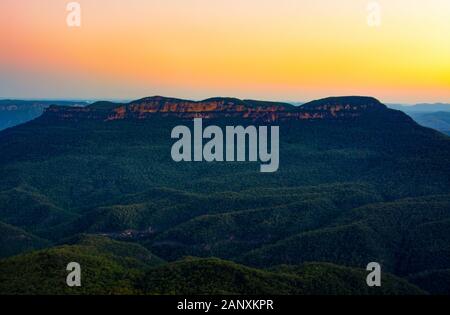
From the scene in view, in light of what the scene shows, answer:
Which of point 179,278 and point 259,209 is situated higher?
point 259,209

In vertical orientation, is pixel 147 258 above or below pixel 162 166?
below

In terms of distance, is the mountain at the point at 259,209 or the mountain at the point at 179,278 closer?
the mountain at the point at 179,278

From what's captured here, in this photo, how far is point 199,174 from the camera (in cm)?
18962

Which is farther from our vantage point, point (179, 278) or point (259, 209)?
point (259, 209)

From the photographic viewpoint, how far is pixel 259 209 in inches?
4929

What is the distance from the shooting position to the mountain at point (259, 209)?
310 ft

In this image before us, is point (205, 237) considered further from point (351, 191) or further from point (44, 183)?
point (44, 183)

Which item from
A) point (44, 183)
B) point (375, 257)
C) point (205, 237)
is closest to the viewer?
point (375, 257)

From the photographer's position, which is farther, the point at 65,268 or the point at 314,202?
the point at 314,202

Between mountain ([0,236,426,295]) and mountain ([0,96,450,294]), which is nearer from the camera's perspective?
mountain ([0,236,426,295])

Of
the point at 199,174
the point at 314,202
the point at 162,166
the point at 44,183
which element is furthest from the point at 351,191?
the point at 44,183

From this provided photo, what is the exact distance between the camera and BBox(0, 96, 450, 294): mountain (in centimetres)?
9462
